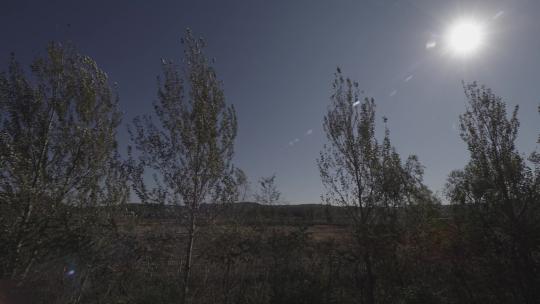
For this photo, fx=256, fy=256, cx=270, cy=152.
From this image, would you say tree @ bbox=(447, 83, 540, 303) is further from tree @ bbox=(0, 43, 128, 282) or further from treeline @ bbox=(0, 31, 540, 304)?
tree @ bbox=(0, 43, 128, 282)

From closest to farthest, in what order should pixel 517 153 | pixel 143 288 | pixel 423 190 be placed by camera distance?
pixel 517 153 → pixel 143 288 → pixel 423 190

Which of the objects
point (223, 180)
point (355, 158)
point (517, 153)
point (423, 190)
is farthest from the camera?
point (423, 190)

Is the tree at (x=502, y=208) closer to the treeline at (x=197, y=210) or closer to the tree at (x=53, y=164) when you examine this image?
the treeline at (x=197, y=210)

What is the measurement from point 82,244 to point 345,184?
651cm

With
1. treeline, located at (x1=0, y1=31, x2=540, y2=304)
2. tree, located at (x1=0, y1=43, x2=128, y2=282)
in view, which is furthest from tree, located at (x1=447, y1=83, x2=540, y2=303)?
tree, located at (x1=0, y1=43, x2=128, y2=282)

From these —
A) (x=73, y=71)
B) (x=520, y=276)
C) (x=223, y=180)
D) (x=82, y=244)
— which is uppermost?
(x=73, y=71)

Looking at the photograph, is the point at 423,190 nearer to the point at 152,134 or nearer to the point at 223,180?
the point at 223,180

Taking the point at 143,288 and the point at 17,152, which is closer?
the point at 17,152

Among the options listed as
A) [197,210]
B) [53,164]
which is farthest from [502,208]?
[53,164]

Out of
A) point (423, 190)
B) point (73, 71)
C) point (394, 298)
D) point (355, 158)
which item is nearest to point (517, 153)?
point (423, 190)

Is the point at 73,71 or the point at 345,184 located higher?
the point at 73,71

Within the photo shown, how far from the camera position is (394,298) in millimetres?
6547

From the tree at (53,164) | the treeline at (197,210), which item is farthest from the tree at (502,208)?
the tree at (53,164)

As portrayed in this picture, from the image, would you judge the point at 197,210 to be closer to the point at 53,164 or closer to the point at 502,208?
the point at 53,164
